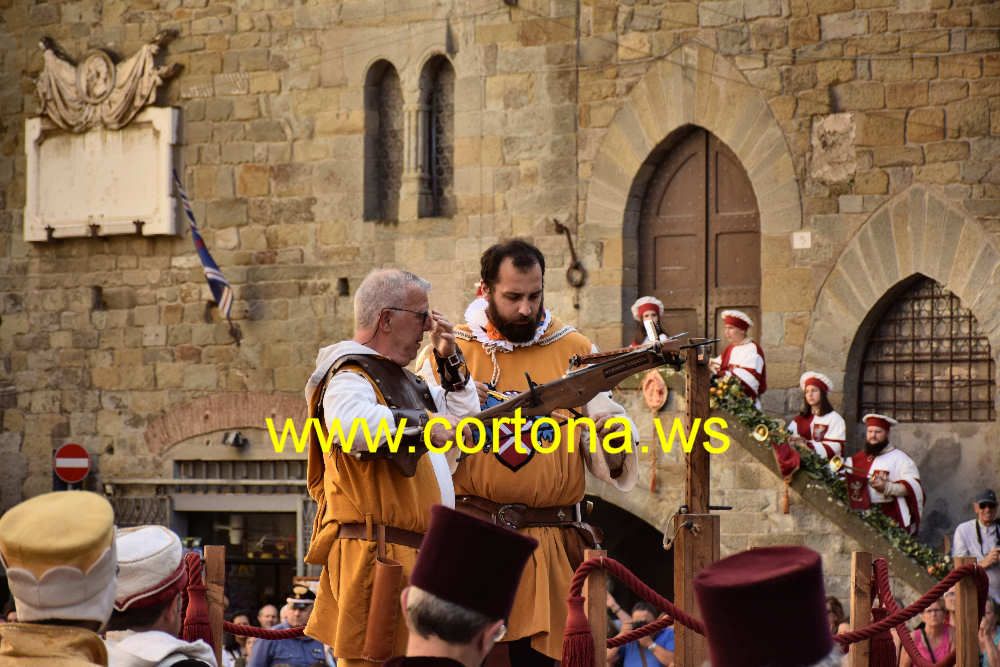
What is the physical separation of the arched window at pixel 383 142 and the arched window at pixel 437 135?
37 centimetres

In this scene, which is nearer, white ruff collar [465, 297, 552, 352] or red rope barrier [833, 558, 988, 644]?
white ruff collar [465, 297, 552, 352]

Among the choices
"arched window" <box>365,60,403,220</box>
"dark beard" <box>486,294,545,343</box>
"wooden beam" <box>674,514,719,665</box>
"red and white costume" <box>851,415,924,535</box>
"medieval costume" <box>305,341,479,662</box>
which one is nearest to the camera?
"medieval costume" <box>305,341,479,662</box>

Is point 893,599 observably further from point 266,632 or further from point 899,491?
point 899,491

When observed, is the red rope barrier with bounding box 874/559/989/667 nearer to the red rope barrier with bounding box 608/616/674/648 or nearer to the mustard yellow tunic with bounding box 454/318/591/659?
the red rope barrier with bounding box 608/616/674/648

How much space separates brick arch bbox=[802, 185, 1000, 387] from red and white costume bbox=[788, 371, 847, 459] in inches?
20.7

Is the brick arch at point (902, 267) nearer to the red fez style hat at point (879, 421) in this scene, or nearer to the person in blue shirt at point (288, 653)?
the red fez style hat at point (879, 421)

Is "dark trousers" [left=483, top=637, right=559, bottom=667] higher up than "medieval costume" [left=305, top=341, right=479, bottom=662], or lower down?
lower down

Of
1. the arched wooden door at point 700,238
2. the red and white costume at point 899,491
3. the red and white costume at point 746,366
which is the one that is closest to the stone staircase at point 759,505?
the red and white costume at point 746,366

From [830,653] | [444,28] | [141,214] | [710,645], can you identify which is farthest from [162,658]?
[141,214]

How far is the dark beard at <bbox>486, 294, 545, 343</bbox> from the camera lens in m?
5.85

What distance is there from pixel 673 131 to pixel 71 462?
24.3 feet

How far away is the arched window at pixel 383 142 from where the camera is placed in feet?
53.1

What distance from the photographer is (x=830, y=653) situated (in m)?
3.02
